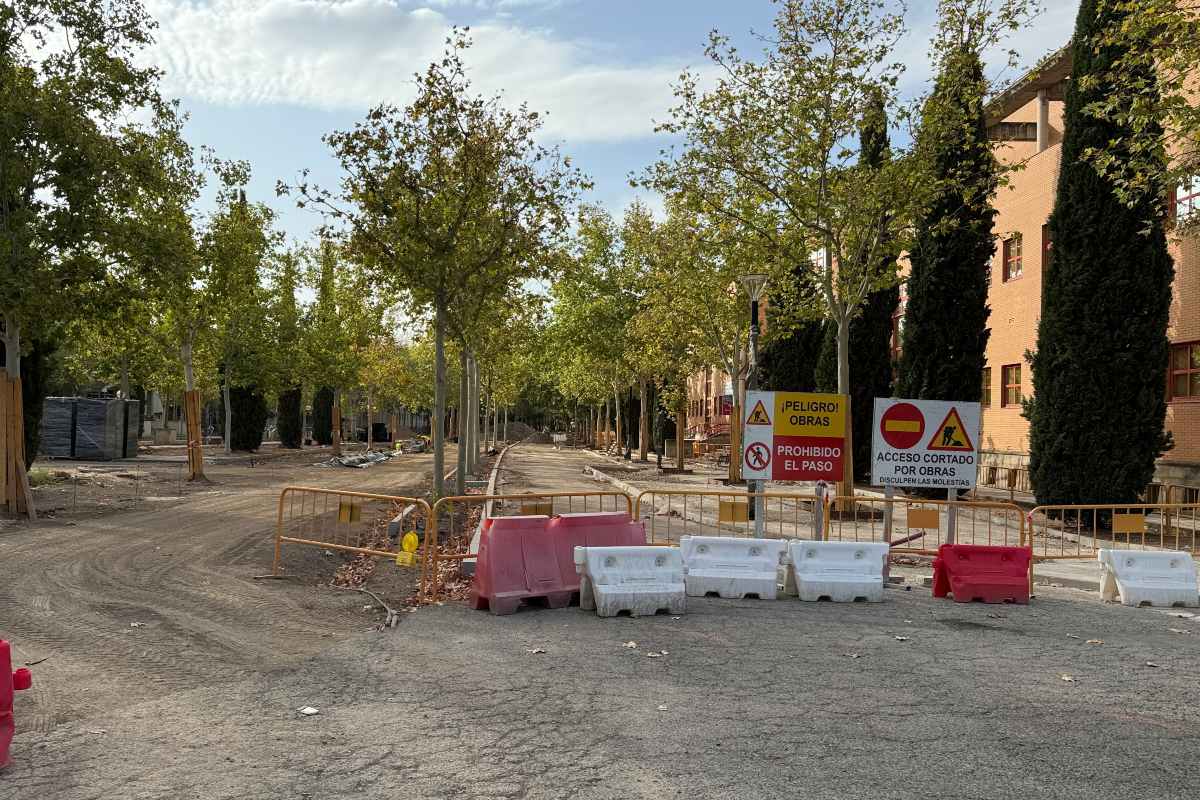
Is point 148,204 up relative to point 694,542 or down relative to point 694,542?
up

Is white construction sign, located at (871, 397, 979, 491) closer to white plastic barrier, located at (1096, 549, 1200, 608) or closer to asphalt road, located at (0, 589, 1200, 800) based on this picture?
white plastic barrier, located at (1096, 549, 1200, 608)

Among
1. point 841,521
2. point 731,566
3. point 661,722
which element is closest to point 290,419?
point 841,521

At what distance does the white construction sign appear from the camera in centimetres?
1209

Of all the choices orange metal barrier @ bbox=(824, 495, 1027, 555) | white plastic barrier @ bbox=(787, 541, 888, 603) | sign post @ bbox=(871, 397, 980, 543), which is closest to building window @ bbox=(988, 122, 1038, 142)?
orange metal barrier @ bbox=(824, 495, 1027, 555)

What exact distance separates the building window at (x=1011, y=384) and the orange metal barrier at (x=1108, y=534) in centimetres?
896

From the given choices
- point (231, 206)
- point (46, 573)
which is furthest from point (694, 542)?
point (231, 206)

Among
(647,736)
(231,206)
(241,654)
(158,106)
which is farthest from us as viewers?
(231,206)

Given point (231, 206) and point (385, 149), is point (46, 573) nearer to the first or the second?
point (385, 149)

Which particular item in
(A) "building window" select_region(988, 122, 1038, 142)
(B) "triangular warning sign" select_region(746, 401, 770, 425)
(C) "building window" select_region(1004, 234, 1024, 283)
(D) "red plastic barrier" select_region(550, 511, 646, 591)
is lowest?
(D) "red plastic barrier" select_region(550, 511, 646, 591)

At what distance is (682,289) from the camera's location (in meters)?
27.5

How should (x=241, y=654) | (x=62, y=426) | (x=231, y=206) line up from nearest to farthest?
(x=241, y=654)
(x=231, y=206)
(x=62, y=426)

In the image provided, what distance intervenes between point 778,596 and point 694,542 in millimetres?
1078

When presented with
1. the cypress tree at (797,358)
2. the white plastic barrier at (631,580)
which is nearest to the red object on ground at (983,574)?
the white plastic barrier at (631,580)

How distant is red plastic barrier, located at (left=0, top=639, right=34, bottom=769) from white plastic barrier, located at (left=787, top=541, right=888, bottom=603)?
23.9 feet
